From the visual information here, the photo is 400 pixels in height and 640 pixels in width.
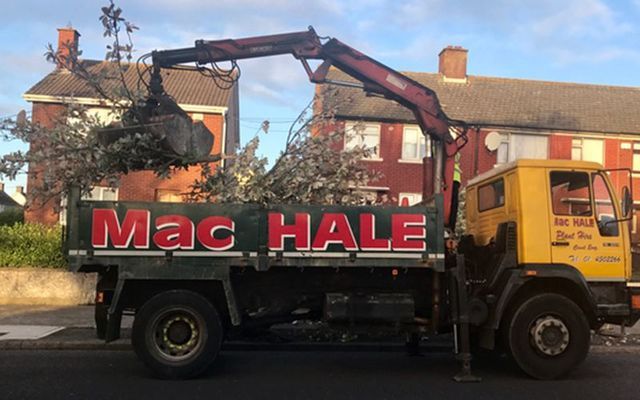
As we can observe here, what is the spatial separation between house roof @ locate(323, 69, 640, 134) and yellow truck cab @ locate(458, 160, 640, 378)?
14.3m

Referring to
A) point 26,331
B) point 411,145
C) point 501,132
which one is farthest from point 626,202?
point 501,132

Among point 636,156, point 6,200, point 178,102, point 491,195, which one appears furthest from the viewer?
point 6,200

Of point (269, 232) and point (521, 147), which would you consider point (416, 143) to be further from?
point (269, 232)

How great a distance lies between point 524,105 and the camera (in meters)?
24.5

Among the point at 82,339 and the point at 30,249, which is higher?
the point at 30,249

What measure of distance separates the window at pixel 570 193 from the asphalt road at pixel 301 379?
6.93 ft

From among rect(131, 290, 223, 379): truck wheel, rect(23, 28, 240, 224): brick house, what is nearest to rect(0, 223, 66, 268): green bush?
rect(23, 28, 240, 224): brick house

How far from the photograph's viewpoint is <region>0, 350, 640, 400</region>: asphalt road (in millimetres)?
6495

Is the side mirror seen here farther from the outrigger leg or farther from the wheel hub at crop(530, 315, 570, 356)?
the outrigger leg

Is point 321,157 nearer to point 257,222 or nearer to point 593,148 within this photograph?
point 257,222

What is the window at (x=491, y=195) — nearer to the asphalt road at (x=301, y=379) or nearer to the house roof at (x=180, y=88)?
the asphalt road at (x=301, y=379)

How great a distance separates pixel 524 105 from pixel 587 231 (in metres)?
18.2

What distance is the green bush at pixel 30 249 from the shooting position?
1370 cm

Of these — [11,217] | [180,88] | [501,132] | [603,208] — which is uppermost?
[180,88]
